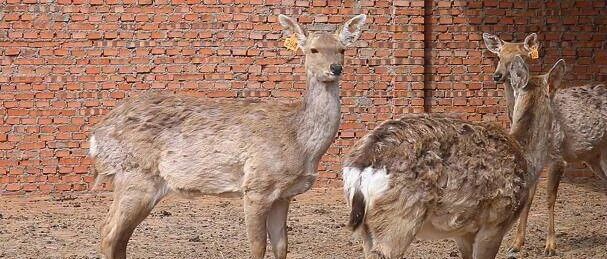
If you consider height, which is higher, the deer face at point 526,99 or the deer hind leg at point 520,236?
the deer face at point 526,99

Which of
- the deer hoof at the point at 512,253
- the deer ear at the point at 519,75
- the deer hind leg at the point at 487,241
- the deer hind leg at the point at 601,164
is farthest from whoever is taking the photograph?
the deer hind leg at the point at 601,164

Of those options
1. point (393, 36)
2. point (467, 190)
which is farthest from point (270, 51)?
point (467, 190)

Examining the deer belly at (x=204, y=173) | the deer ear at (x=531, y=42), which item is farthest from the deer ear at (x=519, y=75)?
the deer ear at (x=531, y=42)

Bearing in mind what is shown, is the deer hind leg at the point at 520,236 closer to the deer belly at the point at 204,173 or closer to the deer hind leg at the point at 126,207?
the deer belly at the point at 204,173

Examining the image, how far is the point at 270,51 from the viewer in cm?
1403

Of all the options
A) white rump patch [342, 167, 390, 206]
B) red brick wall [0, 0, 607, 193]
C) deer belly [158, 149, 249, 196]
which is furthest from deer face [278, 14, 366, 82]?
red brick wall [0, 0, 607, 193]

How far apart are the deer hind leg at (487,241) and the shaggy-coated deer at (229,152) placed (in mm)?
1906

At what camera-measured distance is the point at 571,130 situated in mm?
11164

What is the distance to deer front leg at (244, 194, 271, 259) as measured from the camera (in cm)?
879

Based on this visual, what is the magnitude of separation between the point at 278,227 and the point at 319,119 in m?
0.92

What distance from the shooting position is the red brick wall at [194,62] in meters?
13.7

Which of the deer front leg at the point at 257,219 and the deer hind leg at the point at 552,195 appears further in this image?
the deer hind leg at the point at 552,195

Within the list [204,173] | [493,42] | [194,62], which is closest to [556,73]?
[204,173]

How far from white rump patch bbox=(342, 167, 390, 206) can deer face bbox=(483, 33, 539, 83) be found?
4646 mm
